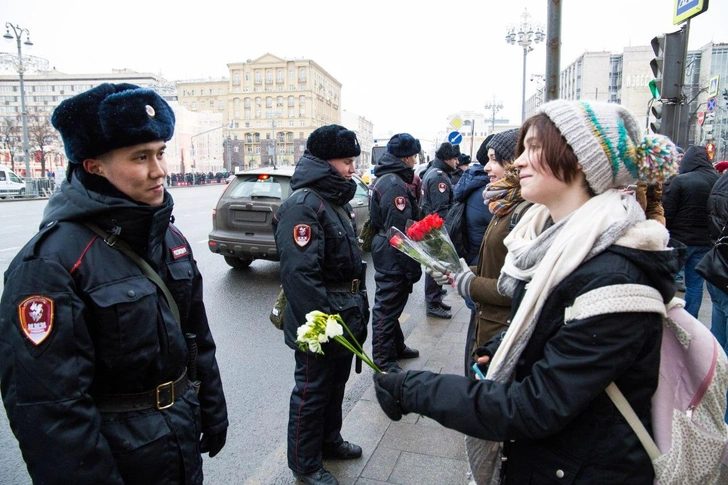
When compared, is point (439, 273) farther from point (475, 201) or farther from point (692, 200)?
point (692, 200)

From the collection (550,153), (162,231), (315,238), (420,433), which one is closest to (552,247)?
(550,153)

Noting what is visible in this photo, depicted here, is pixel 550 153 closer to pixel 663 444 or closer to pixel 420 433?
pixel 663 444

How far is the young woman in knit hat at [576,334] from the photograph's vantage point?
132cm

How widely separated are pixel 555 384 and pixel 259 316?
5.76 m

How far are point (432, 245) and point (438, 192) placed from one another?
4.28 m

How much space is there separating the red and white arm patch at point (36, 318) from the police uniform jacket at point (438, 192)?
5.63 m

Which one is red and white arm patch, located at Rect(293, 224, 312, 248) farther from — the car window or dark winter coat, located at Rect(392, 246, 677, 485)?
the car window

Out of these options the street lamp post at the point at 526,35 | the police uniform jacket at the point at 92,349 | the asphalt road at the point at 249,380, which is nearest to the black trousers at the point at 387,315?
the asphalt road at the point at 249,380

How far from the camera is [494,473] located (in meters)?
1.70

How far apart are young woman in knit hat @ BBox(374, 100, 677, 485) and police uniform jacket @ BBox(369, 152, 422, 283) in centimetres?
301

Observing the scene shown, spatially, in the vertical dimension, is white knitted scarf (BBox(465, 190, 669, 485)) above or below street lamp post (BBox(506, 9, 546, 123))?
below

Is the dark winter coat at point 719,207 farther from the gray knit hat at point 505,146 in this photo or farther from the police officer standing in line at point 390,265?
the police officer standing in line at point 390,265

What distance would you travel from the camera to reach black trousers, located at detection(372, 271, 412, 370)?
183 inches

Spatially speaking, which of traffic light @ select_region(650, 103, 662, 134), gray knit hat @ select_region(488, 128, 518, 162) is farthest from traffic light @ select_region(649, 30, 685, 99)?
gray knit hat @ select_region(488, 128, 518, 162)
